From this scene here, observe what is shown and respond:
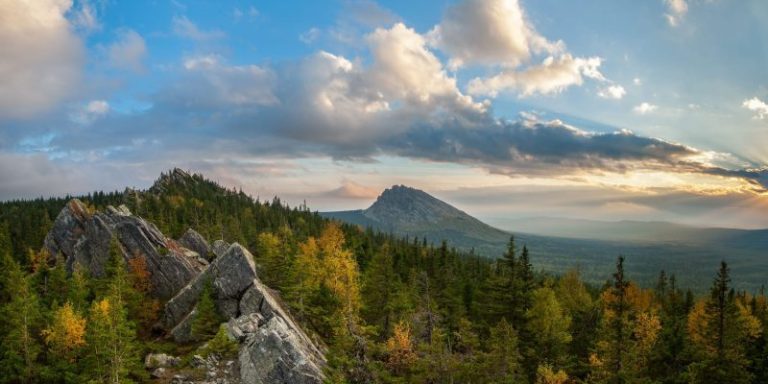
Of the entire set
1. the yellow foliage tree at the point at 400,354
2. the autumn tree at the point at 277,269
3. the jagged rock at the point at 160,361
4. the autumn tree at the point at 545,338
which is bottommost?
the jagged rock at the point at 160,361

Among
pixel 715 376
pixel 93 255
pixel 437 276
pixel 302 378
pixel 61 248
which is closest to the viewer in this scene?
pixel 302 378

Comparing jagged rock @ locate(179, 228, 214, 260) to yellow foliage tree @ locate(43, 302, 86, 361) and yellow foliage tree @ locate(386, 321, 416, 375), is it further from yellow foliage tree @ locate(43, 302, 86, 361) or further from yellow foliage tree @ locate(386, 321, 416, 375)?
yellow foliage tree @ locate(386, 321, 416, 375)

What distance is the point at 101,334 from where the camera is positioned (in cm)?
5219

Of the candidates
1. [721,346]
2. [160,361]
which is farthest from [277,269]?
[721,346]

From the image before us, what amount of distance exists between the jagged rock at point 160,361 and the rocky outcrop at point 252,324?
6.42 meters

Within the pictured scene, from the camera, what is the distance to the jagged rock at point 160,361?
53969 millimetres

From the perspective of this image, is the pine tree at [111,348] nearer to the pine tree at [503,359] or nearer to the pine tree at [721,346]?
the pine tree at [503,359]

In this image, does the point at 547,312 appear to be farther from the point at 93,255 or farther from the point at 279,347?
the point at 93,255

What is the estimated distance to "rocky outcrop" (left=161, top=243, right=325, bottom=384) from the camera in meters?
48.6

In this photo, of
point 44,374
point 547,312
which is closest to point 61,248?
point 44,374

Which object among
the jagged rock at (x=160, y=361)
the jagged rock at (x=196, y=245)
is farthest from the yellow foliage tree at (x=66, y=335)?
the jagged rock at (x=196, y=245)

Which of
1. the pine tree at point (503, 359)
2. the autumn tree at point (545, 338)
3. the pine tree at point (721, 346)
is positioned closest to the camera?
the pine tree at point (503, 359)

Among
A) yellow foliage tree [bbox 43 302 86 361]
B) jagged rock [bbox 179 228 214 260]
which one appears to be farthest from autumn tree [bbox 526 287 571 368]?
jagged rock [bbox 179 228 214 260]

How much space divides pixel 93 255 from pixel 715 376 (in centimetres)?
10585
